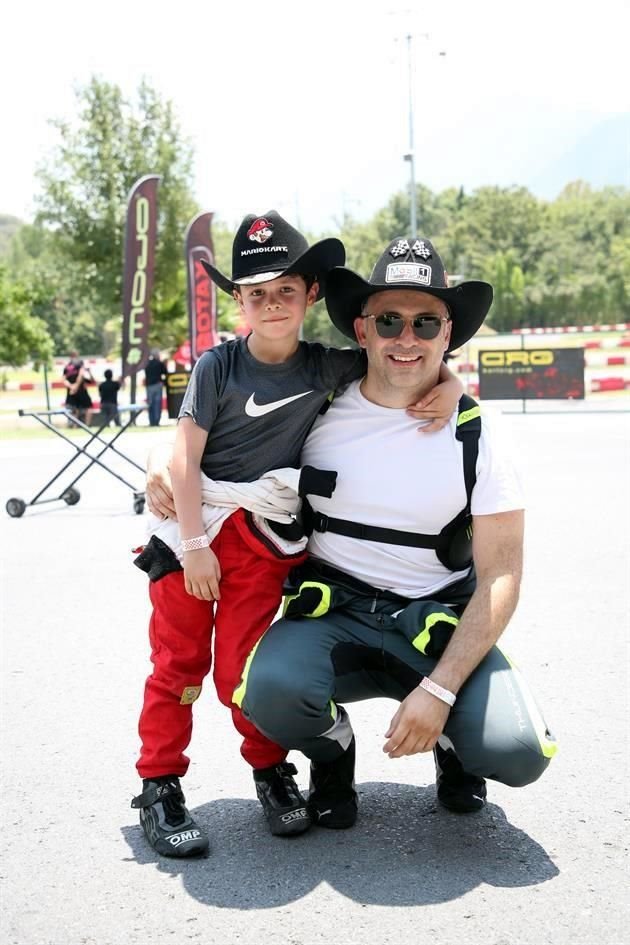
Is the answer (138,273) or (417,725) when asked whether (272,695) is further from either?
(138,273)

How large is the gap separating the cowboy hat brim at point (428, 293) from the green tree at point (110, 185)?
45.4 m

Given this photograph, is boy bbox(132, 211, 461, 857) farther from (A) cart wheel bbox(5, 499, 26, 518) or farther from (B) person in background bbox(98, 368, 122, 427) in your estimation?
(B) person in background bbox(98, 368, 122, 427)

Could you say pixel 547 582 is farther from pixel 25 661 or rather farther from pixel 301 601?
pixel 301 601

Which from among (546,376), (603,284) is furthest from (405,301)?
(603,284)

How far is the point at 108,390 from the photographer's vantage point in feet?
73.5

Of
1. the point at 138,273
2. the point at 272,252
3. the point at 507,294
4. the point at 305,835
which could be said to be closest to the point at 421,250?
the point at 272,252

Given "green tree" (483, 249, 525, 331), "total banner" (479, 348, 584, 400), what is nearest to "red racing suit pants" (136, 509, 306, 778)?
"total banner" (479, 348, 584, 400)

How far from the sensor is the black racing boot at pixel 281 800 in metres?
3.25

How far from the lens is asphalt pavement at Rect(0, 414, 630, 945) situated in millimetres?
2729

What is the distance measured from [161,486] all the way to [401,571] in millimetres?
805

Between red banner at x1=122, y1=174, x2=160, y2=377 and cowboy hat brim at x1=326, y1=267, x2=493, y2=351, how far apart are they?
730 inches

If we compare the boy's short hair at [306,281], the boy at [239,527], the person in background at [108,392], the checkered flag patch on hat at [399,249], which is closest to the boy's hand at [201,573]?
the boy at [239,527]

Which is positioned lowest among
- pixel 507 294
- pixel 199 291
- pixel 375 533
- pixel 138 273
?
pixel 375 533

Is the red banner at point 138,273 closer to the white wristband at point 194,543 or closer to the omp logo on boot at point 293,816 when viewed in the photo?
the white wristband at point 194,543
